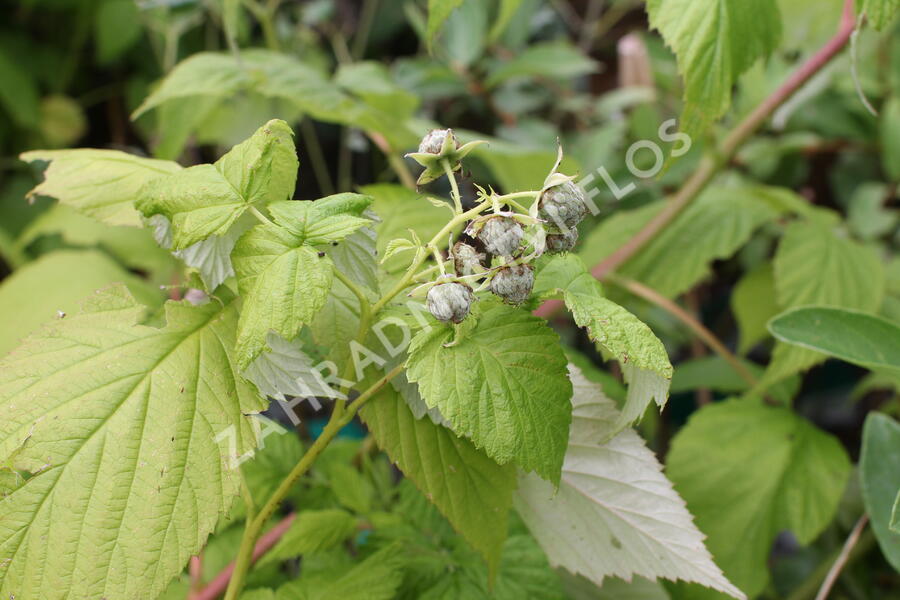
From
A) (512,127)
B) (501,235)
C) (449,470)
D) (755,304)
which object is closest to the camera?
(501,235)

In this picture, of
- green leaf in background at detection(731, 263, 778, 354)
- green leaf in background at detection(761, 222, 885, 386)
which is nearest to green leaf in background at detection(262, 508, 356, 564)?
green leaf in background at detection(761, 222, 885, 386)

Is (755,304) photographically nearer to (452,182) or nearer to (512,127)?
(512,127)

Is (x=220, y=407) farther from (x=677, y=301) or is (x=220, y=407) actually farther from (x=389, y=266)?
(x=677, y=301)

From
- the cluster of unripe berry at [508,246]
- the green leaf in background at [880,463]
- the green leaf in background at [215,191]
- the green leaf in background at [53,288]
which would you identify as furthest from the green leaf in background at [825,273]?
the green leaf in background at [53,288]

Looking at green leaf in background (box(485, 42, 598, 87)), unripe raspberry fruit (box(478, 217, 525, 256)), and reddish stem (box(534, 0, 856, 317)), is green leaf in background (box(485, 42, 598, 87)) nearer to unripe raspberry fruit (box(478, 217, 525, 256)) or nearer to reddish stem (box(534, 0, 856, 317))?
reddish stem (box(534, 0, 856, 317))

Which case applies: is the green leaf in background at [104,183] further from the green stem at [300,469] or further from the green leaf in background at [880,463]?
the green leaf in background at [880,463]

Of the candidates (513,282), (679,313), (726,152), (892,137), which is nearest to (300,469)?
(513,282)

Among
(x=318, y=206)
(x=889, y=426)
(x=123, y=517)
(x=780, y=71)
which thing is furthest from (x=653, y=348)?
(x=780, y=71)
